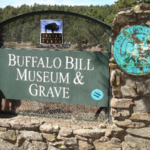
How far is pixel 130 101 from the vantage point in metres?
3.64

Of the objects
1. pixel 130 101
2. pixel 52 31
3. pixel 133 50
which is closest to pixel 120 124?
pixel 130 101

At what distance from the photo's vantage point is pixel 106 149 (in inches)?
150

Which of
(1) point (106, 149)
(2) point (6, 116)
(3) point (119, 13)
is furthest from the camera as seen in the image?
(2) point (6, 116)

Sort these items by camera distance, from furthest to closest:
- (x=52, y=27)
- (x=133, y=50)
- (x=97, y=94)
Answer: (x=52, y=27) → (x=97, y=94) → (x=133, y=50)

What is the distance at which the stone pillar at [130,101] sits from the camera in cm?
358

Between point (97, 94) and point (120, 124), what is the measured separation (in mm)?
551

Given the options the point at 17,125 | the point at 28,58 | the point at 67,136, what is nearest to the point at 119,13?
the point at 28,58

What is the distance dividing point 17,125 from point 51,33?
143cm

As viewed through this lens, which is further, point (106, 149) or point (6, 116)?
point (6, 116)

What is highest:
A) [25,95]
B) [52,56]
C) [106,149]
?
[52,56]

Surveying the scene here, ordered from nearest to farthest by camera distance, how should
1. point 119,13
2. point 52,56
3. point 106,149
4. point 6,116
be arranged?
point 119,13 < point 106,149 < point 52,56 < point 6,116

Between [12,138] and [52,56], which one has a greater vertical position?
[52,56]

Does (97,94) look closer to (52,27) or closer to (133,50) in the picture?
(133,50)

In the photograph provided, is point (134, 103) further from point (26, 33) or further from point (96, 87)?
point (26, 33)
